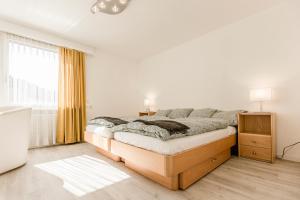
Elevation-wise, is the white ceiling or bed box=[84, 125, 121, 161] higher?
the white ceiling

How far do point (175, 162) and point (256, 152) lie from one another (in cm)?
168

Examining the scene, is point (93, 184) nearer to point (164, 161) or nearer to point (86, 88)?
point (164, 161)

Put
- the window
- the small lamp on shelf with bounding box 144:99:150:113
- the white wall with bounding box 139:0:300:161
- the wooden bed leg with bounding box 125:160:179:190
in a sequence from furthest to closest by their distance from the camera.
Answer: the small lamp on shelf with bounding box 144:99:150:113
the window
the white wall with bounding box 139:0:300:161
the wooden bed leg with bounding box 125:160:179:190

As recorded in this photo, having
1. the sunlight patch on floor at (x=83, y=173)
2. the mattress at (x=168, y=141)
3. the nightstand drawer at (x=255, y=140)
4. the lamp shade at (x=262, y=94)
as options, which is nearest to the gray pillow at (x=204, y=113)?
the nightstand drawer at (x=255, y=140)

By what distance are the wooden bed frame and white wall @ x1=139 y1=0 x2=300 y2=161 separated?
1.15m

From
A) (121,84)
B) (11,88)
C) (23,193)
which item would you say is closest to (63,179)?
(23,193)

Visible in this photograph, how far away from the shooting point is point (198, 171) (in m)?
1.75

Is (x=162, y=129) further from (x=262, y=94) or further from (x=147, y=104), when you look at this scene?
(x=147, y=104)

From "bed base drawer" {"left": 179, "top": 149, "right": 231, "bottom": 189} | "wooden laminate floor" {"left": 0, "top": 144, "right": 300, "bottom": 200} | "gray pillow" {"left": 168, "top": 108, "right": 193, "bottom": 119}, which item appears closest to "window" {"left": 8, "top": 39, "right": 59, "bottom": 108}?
"wooden laminate floor" {"left": 0, "top": 144, "right": 300, "bottom": 200}

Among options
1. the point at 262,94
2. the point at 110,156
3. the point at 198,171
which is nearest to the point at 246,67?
the point at 262,94

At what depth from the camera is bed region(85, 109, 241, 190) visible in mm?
1451

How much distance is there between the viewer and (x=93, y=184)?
1.67 m

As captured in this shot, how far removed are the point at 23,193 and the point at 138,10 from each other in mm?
2811

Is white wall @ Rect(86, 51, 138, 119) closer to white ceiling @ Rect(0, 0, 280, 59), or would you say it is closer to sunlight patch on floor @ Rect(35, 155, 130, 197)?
white ceiling @ Rect(0, 0, 280, 59)
